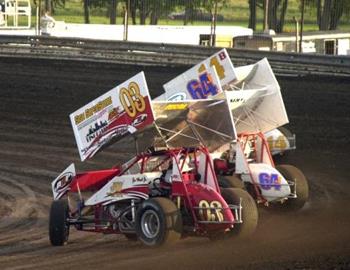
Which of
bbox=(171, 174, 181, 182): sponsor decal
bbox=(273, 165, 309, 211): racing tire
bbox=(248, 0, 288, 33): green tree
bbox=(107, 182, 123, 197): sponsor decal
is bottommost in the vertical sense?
bbox=(273, 165, 309, 211): racing tire

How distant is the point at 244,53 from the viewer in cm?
2809

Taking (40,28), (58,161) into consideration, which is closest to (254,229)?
(58,161)

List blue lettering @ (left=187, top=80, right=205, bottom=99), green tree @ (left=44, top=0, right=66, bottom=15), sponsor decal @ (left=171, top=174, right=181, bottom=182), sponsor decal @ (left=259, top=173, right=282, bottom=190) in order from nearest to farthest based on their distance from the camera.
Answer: sponsor decal @ (left=171, top=174, right=181, bottom=182) < sponsor decal @ (left=259, top=173, right=282, bottom=190) < blue lettering @ (left=187, top=80, right=205, bottom=99) < green tree @ (left=44, top=0, right=66, bottom=15)

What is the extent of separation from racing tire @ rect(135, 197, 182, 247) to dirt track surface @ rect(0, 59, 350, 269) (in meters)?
0.14

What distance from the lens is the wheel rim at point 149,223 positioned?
1120 cm

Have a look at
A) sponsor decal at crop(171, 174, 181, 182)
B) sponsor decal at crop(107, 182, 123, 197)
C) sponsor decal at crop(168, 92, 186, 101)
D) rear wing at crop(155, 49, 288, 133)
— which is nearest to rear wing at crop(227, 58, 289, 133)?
rear wing at crop(155, 49, 288, 133)

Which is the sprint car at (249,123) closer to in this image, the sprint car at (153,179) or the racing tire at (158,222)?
the sprint car at (153,179)

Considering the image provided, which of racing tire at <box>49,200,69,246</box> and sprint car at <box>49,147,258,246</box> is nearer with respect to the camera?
sprint car at <box>49,147,258,246</box>

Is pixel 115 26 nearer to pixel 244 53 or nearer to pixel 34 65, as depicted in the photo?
pixel 34 65

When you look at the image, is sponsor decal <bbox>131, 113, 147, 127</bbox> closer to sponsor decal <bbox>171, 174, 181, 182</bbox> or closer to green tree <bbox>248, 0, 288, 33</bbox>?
sponsor decal <bbox>171, 174, 181, 182</bbox>

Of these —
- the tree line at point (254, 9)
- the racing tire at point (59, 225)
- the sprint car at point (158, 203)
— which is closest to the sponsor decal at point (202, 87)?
the sprint car at point (158, 203)

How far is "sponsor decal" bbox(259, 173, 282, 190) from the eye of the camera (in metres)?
12.4

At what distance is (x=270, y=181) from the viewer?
40.9 feet

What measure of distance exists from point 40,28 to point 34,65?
5.35m
